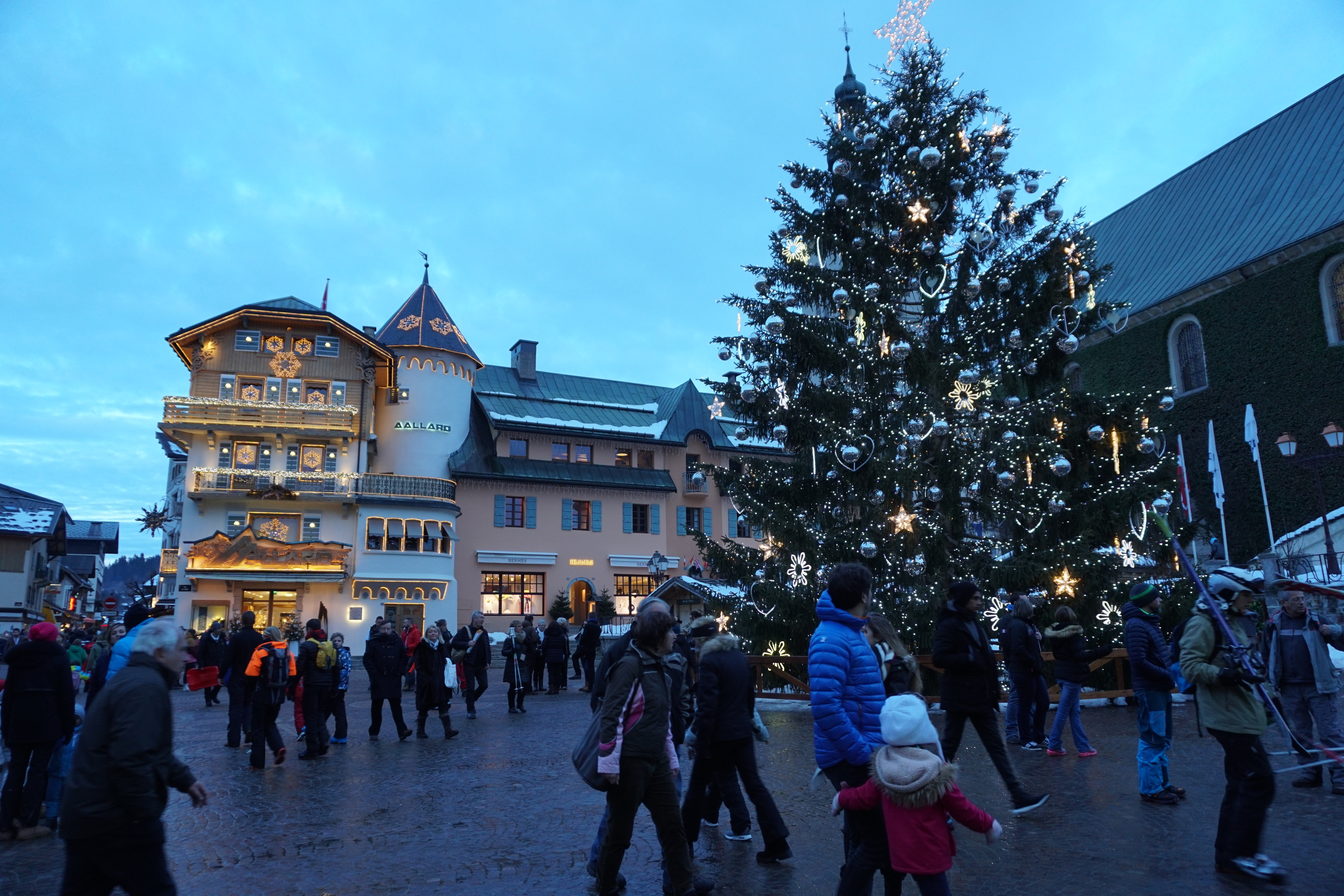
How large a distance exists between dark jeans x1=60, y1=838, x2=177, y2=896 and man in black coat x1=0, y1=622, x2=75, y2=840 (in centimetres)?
395

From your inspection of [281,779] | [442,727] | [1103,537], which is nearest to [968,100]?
[1103,537]

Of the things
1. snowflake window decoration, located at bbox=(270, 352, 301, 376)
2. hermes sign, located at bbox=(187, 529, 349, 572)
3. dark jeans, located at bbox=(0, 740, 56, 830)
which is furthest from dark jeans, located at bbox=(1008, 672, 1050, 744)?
snowflake window decoration, located at bbox=(270, 352, 301, 376)

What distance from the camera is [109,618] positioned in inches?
2638

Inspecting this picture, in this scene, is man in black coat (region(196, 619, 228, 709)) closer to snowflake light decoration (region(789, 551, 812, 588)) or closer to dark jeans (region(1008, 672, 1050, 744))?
snowflake light decoration (region(789, 551, 812, 588))

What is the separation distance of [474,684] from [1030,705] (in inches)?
377

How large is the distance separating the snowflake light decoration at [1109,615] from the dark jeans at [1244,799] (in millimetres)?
9320

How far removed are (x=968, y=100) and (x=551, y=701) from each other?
14508mm

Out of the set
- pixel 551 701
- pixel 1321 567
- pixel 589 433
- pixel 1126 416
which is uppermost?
pixel 589 433

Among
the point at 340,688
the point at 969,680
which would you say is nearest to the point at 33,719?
the point at 340,688

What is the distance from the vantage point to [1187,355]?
3108 centimetres

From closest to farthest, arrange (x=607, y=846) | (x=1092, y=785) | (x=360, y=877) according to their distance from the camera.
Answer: (x=607, y=846)
(x=360, y=877)
(x=1092, y=785)

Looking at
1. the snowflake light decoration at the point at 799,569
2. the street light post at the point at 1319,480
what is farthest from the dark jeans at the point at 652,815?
the street light post at the point at 1319,480

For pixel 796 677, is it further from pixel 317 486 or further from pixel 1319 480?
pixel 317 486

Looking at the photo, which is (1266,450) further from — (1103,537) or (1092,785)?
(1092,785)
